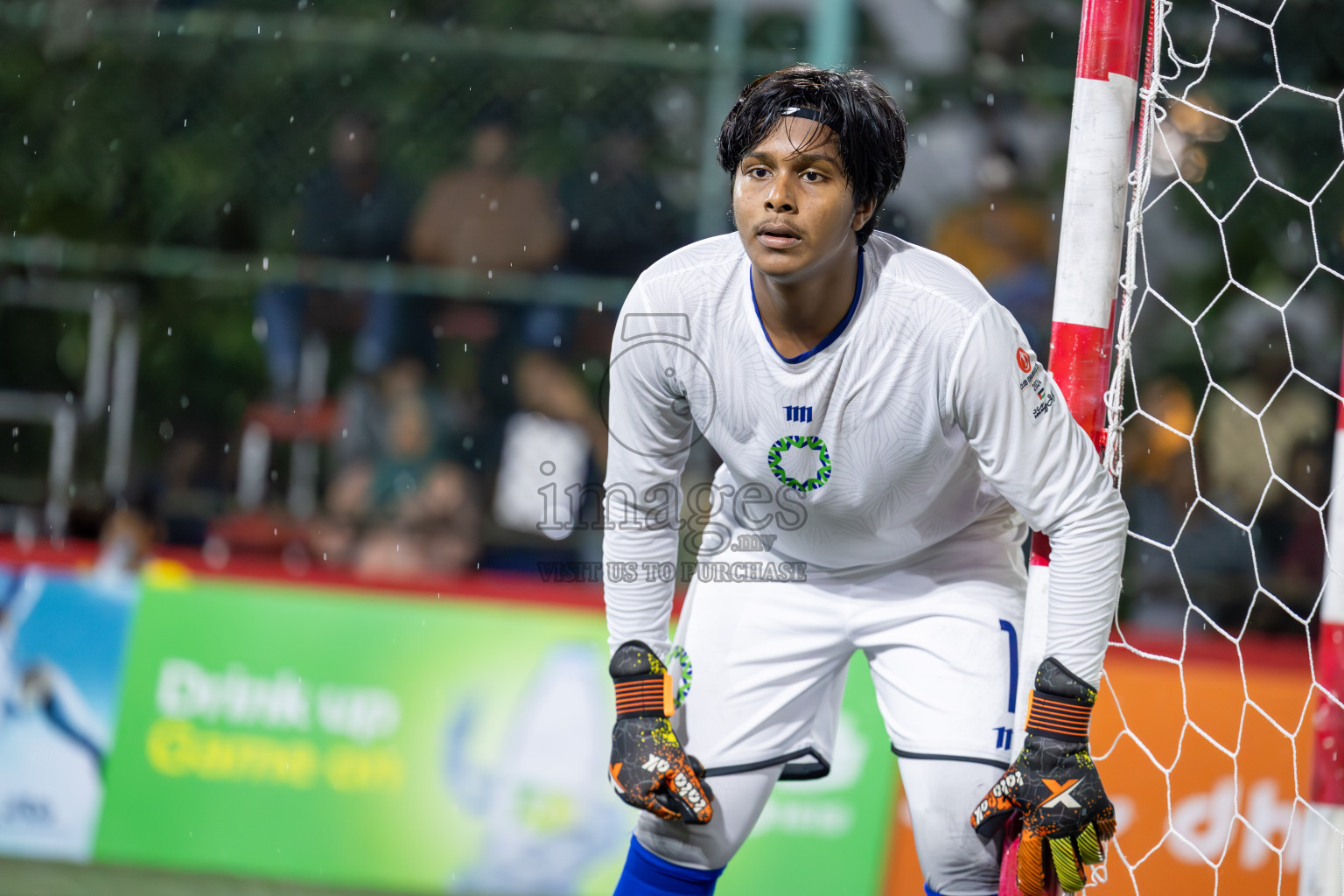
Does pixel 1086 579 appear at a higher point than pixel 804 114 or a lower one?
lower

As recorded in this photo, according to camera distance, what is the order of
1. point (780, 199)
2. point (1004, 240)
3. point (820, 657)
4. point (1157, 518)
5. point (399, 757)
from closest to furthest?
1. point (780, 199)
2. point (820, 657)
3. point (399, 757)
4. point (1157, 518)
5. point (1004, 240)

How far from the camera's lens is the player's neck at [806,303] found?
2523mm

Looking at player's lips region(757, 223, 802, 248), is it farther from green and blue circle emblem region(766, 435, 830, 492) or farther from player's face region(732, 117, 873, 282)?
green and blue circle emblem region(766, 435, 830, 492)

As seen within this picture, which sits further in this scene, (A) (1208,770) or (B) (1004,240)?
(B) (1004,240)

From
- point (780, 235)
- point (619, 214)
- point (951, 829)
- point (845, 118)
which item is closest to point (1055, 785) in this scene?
point (951, 829)

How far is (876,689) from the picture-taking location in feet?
9.33

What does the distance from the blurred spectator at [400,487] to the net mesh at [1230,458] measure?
9.66 ft

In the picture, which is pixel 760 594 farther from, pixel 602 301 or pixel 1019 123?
pixel 1019 123

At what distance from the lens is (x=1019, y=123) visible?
22.5ft

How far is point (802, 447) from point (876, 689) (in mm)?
566

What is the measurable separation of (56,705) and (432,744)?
4.52 ft

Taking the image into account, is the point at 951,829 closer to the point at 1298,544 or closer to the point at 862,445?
the point at 862,445

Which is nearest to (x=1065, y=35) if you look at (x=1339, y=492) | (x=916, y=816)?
(x=1339, y=492)

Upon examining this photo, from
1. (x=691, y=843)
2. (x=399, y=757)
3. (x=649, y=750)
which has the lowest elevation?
(x=399, y=757)
